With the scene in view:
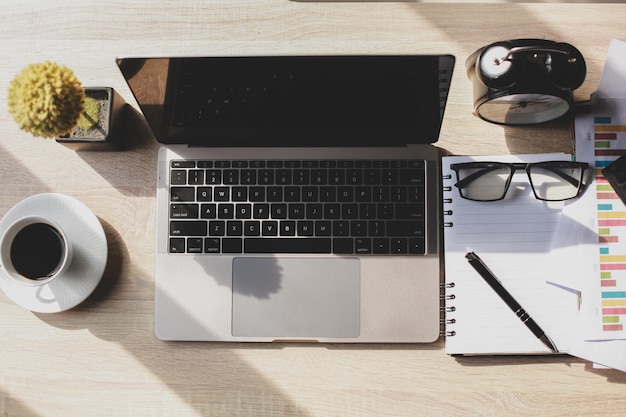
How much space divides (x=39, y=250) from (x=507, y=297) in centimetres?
73

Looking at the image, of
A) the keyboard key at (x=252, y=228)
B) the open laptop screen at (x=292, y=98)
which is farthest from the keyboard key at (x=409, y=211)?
the keyboard key at (x=252, y=228)

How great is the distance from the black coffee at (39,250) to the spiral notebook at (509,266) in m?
0.61

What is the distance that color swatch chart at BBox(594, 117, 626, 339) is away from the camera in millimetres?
883

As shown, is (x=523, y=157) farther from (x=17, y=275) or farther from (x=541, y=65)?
(x=17, y=275)

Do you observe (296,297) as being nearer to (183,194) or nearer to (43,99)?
(183,194)

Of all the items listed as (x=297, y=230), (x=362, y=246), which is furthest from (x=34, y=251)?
(x=362, y=246)

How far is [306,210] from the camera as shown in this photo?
2.98ft

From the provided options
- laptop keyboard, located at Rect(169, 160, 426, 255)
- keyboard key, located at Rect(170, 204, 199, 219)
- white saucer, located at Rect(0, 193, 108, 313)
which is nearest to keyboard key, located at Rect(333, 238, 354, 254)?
laptop keyboard, located at Rect(169, 160, 426, 255)

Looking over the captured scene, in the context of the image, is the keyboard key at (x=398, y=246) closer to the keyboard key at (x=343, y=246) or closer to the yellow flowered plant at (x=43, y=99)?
the keyboard key at (x=343, y=246)

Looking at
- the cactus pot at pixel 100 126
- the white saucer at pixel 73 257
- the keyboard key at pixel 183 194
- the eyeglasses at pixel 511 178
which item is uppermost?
the cactus pot at pixel 100 126

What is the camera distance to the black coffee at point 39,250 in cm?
86

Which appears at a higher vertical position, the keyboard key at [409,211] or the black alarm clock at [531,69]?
the black alarm clock at [531,69]

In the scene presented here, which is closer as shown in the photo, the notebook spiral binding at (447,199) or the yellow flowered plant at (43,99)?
the yellow flowered plant at (43,99)

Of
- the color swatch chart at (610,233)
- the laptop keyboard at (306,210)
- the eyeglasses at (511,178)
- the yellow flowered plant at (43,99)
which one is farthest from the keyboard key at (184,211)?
the color swatch chart at (610,233)
